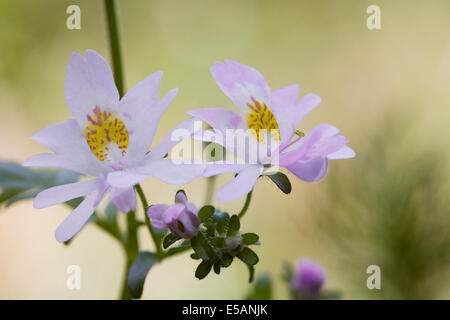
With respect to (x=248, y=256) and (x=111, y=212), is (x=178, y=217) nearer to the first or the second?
(x=248, y=256)

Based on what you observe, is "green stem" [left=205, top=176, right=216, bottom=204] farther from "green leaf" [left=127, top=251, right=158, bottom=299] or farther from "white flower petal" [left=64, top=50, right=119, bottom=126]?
"white flower petal" [left=64, top=50, right=119, bottom=126]

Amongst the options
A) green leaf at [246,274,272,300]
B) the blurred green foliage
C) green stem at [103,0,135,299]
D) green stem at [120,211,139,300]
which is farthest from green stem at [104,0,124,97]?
the blurred green foliage

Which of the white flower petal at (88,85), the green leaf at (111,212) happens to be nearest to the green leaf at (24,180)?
the green leaf at (111,212)

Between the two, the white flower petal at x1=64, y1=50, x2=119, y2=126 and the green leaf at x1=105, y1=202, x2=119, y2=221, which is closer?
the white flower petal at x1=64, y1=50, x2=119, y2=126

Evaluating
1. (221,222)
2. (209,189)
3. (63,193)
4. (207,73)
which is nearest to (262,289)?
(209,189)

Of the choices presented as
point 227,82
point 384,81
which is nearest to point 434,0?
point 384,81

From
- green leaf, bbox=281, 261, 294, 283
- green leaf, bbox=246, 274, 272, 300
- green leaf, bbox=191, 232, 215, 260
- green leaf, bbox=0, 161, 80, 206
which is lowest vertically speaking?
green leaf, bbox=246, 274, 272, 300

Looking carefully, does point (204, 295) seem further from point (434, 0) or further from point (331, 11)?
point (434, 0)
